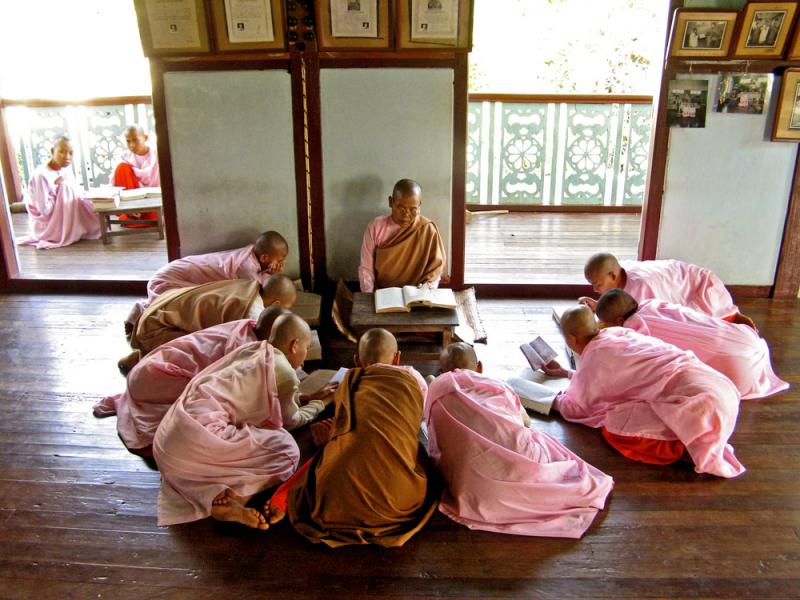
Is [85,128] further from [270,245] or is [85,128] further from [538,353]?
[538,353]

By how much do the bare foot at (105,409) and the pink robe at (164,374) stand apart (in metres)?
0.16

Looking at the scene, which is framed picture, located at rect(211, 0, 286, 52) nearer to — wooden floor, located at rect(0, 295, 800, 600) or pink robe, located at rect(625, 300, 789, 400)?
wooden floor, located at rect(0, 295, 800, 600)

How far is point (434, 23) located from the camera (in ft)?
16.4

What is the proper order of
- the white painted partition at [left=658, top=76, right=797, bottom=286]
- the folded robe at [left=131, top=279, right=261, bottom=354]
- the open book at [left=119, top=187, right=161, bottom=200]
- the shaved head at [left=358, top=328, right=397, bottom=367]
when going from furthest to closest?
1. the open book at [left=119, top=187, right=161, bottom=200]
2. the white painted partition at [left=658, top=76, right=797, bottom=286]
3. the folded robe at [left=131, top=279, right=261, bottom=354]
4. the shaved head at [left=358, top=328, right=397, bottom=367]

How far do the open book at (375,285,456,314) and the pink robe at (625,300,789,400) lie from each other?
3.82 ft

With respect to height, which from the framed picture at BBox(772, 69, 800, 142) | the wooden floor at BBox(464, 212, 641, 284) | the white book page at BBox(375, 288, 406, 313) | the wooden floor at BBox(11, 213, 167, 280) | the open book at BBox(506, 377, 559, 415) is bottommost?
the open book at BBox(506, 377, 559, 415)

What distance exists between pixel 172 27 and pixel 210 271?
1.75 m

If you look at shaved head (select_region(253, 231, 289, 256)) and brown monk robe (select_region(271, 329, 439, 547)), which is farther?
shaved head (select_region(253, 231, 289, 256))

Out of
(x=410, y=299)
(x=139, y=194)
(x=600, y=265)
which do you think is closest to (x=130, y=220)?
(x=139, y=194)

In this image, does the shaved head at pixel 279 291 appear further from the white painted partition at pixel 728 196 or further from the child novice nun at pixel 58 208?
the child novice nun at pixel 58 208

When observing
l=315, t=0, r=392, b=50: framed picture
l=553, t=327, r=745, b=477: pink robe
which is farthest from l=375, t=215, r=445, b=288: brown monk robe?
l=553, t=327, r=745, b=477: pink robe

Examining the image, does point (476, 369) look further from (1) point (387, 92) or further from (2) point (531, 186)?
(2) point (531, 186)

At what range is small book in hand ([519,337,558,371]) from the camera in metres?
4.43

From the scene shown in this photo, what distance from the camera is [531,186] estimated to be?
26.6ft
